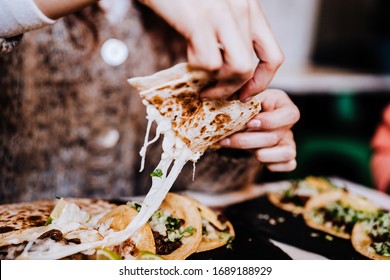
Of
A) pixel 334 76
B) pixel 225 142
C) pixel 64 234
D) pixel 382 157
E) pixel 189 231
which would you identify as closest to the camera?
pixel 64 234

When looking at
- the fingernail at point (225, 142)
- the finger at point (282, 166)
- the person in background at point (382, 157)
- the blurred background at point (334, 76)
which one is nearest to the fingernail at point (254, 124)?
the fingernail at point (225, 142)

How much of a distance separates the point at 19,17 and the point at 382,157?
2.25m

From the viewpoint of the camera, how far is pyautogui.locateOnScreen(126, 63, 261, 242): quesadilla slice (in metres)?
1.16

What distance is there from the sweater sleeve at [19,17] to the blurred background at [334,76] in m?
2.29

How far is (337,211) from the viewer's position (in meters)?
1.82

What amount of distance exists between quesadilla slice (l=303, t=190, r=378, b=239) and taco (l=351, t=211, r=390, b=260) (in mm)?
43

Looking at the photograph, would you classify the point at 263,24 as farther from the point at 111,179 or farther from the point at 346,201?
the point at 111,179

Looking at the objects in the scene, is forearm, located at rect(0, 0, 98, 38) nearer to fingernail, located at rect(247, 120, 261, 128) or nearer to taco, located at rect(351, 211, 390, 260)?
fingernail, located at rect(247, 120, 261, 128)

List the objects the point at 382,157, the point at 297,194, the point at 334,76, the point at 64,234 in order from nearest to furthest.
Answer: the point at 64,234 < the point at 297,194 < the point at 382,157 < the point at 334,76

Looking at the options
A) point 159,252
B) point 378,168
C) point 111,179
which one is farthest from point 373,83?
point 159,252

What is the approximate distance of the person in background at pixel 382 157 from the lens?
248 cm

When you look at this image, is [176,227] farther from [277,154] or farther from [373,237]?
[373,237]

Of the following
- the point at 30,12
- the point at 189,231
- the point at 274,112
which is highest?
the point at 30,12

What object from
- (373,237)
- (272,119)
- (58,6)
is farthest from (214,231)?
(58,6)
